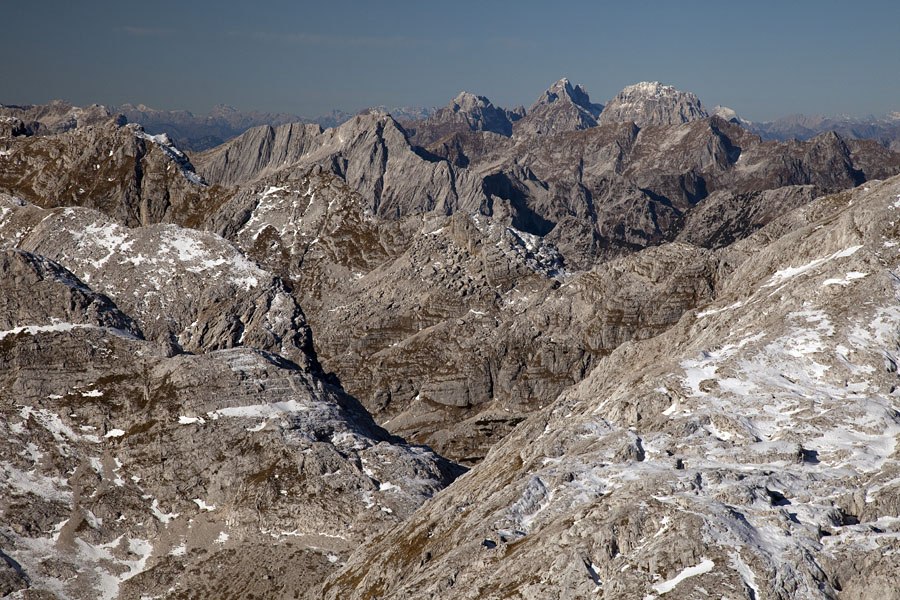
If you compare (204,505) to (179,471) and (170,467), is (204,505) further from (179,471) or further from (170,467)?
(170,467)

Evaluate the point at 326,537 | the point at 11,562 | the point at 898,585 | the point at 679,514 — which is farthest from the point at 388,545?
the point at 898,585

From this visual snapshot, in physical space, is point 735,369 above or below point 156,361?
below

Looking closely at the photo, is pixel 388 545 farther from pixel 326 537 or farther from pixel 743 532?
pixel 743 532

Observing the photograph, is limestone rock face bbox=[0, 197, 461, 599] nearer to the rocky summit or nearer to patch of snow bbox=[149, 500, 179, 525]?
patch of snow bbox=[149, 500, 179, 525]

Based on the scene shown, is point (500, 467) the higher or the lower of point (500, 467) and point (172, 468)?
the lower

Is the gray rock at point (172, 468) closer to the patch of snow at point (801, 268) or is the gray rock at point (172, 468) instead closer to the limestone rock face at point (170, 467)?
the limestone rock face at point (170, 467)

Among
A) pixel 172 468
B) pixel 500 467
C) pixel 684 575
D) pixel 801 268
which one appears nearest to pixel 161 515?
pixel 172 468

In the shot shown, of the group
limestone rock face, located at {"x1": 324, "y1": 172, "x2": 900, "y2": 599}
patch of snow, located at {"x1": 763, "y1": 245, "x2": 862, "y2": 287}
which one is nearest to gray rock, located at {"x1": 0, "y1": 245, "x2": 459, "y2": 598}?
limestone rock face, located at {"x1": 324, "y1": 172, "x2": 900, "y2": 599}

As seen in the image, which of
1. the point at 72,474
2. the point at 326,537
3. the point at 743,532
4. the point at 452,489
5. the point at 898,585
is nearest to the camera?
the point at 898,585
